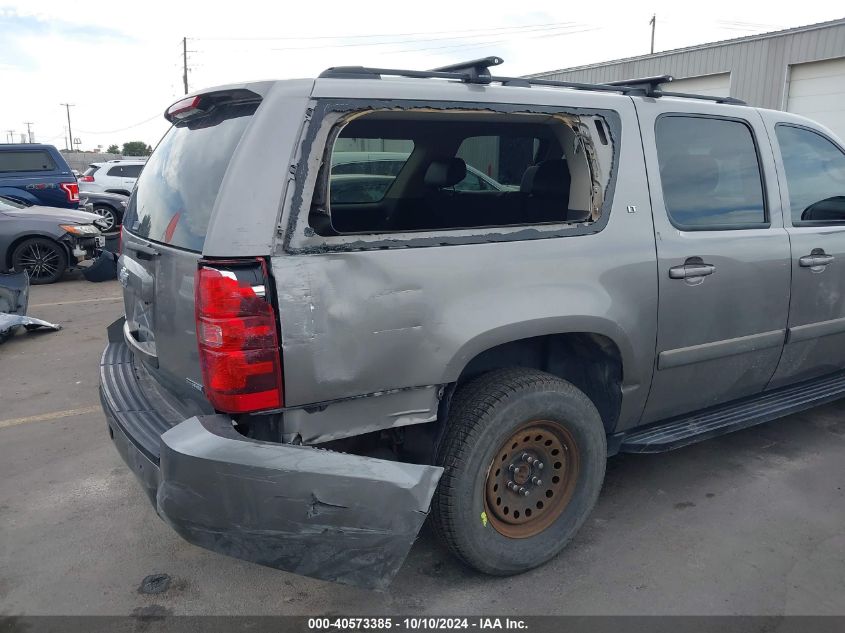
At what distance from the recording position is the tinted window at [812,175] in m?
3.54

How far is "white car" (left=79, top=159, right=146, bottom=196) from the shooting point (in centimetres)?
1716

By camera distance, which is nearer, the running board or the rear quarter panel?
the rear quarter panel

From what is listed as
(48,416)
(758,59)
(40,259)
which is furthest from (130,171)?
(758,59)

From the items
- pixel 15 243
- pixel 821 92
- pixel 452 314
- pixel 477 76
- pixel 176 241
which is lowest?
pixel 15 243

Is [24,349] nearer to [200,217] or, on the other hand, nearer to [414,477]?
[200,217]

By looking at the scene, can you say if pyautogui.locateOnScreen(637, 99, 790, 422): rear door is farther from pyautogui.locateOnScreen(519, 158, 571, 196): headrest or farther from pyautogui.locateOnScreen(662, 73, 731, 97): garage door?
pyautogui.locateOnScreen(662, 73, 731, 97): garage door

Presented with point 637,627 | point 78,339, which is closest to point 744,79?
point 78,339

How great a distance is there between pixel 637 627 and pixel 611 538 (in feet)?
1.99

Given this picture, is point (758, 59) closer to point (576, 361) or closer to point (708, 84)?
point (708, 84)

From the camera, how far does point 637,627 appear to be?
95.7 inches

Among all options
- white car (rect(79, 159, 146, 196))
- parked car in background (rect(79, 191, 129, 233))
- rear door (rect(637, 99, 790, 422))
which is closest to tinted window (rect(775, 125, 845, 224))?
rear door (rect(637, 99, 790, 422))

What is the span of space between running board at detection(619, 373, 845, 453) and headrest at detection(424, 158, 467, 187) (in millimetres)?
1725

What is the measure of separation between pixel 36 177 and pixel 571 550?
1260cm

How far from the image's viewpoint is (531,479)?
274cm
